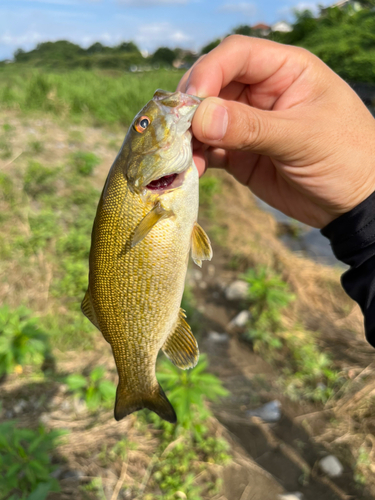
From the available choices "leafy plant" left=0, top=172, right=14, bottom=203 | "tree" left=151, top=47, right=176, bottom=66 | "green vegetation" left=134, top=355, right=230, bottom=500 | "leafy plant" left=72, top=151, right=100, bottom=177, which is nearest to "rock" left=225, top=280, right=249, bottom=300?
"green vegetation" left=134, top=355, right=230, bottom=500

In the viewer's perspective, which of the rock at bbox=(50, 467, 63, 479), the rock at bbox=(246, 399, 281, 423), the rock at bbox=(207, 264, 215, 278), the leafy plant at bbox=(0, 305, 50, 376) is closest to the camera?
the rock at bbox=(50, 467, 63, 479)

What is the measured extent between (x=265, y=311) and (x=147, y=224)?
10.1 ft

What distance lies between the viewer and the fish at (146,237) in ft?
4.87

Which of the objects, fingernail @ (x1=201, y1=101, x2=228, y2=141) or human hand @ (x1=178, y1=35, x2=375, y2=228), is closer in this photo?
fingernail @ (x1=201, y1=101, x2=228, y2=141)

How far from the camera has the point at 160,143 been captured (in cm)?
149

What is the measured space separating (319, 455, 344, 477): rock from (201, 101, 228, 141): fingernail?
304cm

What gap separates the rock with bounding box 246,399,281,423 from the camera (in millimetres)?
3225

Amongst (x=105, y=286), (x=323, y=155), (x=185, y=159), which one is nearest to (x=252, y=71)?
(x=323, y=155)

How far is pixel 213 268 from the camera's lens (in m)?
5.37

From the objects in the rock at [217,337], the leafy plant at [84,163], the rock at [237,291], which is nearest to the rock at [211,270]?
the rock at [237,291]

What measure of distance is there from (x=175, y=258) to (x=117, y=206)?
0.38 m

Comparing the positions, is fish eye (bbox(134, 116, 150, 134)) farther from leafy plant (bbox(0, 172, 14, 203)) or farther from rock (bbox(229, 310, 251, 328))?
leafy plant (bbox(0, 172, 14, 203))

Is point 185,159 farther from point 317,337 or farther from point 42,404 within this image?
point 317,337

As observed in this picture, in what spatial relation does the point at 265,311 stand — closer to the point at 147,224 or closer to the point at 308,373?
the point at 308,373
